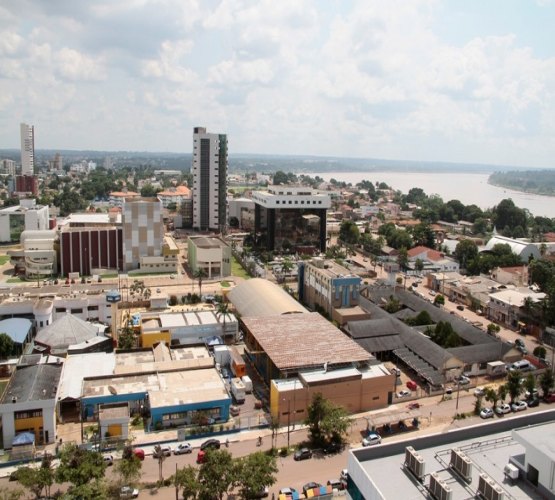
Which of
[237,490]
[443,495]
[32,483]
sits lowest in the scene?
[237,490]

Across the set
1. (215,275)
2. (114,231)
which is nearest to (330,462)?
(215,275)

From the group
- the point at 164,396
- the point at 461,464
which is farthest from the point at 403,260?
the point at 461,464

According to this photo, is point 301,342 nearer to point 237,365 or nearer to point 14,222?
point 237,365

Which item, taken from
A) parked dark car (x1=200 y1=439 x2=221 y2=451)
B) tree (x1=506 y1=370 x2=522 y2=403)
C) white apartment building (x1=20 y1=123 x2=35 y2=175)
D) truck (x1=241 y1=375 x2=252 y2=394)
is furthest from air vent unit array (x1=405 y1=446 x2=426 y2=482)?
white apartment building (x1=20 y1=123 x2=35 y2=175)

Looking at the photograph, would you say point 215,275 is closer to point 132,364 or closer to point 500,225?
point 132,364

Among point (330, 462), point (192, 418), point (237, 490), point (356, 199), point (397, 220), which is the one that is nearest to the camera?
point (237, 490)

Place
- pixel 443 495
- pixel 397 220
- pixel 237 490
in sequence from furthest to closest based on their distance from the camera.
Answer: pixel 397 220, pixel 237 490, pixel 443 495
